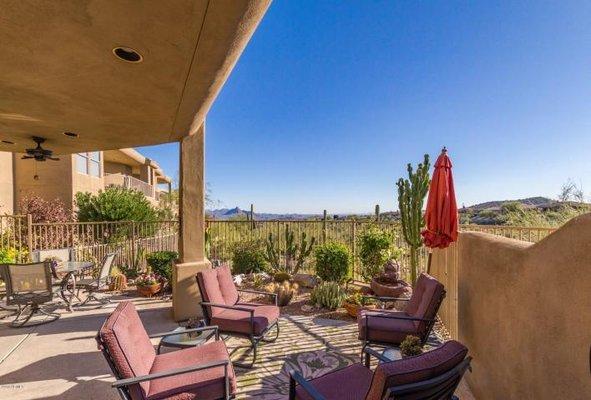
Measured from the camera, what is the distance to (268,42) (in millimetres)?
6180

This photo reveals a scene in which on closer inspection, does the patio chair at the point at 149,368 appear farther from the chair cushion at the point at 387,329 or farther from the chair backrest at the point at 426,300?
the chair backrest at the point at 426,300

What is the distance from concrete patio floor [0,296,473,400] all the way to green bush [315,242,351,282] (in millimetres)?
1794

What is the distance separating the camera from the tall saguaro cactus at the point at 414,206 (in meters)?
5.49

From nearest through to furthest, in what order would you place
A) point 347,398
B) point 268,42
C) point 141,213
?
point 347,398 → point 268,42 → point 141,213

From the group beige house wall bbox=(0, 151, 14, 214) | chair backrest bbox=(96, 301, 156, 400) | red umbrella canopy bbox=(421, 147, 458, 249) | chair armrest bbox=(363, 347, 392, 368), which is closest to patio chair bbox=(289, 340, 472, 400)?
chair armrest bbox=(363, 347, 392, 368)

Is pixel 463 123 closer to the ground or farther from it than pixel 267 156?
closer to the ground

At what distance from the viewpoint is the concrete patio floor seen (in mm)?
2932

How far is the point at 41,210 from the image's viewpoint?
34.4 feet

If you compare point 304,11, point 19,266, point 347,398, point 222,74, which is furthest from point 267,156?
point 347,398

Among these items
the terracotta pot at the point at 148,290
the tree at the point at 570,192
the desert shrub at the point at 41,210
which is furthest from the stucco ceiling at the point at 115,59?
the tree at the point at 570,192

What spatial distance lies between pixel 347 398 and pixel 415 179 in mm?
4546

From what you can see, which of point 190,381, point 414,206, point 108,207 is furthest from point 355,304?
point 108,207

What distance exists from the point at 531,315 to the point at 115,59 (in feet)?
12.7

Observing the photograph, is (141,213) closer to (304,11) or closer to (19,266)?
(19,266)
